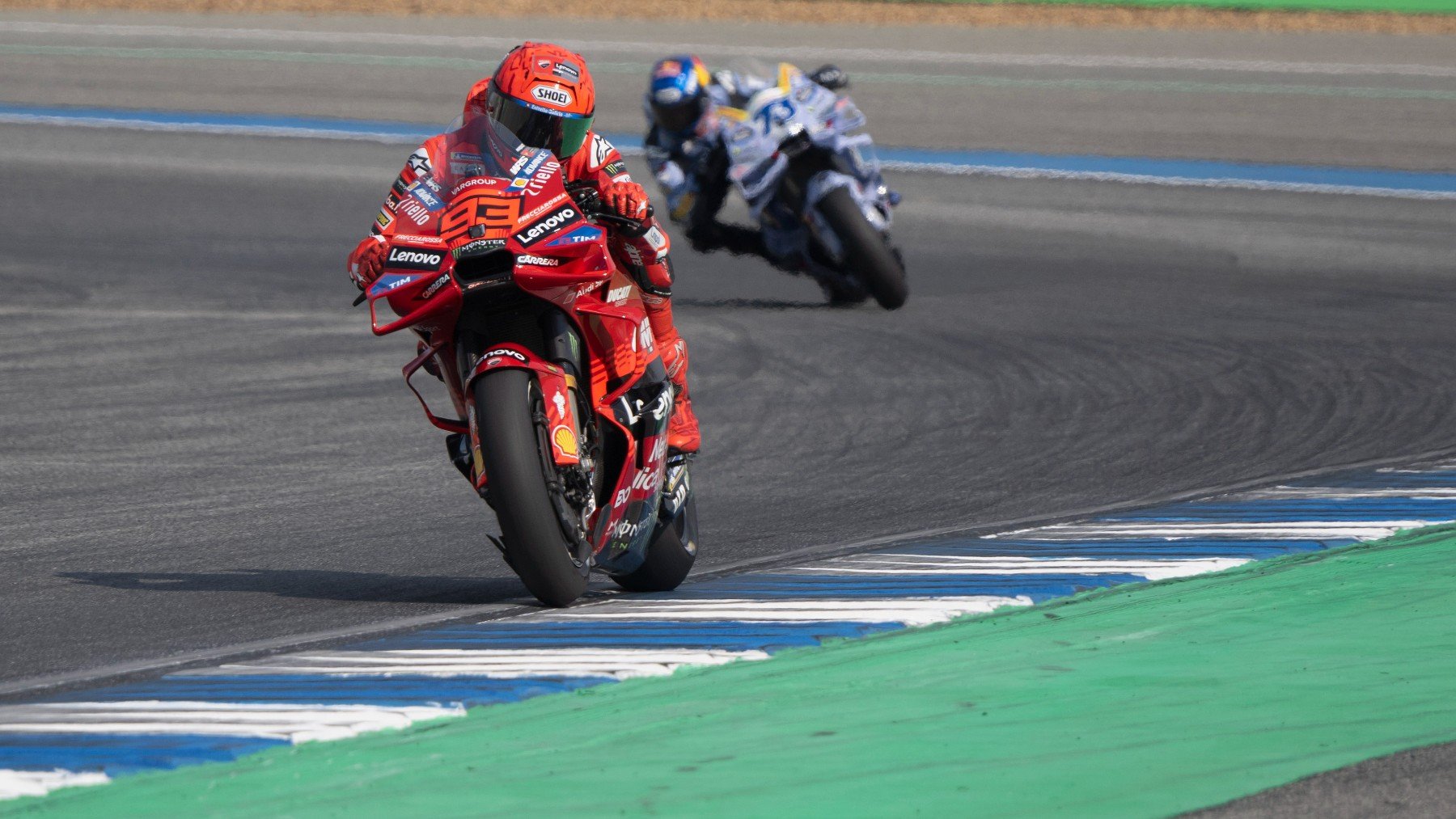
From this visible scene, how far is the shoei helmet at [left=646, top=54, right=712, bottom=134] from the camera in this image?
12977 mm

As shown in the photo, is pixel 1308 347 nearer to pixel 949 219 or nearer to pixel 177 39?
pixel 949 219

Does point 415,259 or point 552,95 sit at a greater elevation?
point 552,95

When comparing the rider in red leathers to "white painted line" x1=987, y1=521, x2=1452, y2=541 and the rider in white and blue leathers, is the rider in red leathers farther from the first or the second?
the rider in white and blue leathers

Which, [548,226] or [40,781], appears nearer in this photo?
[40,781]

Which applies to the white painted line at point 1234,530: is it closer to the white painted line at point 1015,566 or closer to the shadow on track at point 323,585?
the white painted line at point 1015,566

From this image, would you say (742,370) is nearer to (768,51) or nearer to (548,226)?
(548,226)

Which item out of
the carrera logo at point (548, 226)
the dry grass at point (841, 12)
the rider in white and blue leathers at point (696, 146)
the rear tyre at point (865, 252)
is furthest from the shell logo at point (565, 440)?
the dry grass at point (841, 12)

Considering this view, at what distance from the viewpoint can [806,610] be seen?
5.86 m

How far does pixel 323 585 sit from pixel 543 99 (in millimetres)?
1638

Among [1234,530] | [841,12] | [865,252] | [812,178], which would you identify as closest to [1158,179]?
[812,178]

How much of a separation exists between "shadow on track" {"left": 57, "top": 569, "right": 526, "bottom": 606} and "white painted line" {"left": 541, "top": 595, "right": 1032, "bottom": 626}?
419mm

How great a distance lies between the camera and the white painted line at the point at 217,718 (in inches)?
181

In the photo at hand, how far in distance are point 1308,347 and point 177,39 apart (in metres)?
22.2

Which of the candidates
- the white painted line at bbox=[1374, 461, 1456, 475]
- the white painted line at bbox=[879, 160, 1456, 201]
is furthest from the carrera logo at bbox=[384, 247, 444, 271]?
the white painted line at bbox=[879, 160, 1456, 201]
